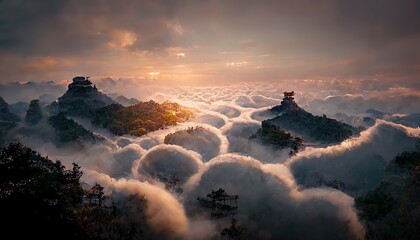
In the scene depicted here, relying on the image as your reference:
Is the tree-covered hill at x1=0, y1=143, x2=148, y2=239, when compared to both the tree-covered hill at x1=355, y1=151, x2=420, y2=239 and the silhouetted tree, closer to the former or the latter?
the silhouetted tree

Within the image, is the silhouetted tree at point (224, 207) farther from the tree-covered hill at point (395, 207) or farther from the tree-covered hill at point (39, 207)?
the tree-covered hill at point (395, 207)

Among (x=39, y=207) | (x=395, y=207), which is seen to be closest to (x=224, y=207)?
(x=395, y=207)

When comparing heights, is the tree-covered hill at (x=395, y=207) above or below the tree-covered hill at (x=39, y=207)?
below

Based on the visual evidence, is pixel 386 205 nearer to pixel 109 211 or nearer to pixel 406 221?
pixel 406 221

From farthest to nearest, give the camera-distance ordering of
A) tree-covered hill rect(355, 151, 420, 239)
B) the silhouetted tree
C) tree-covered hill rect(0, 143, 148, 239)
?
the silhouetted tree
tree-covered hill rect(355, 151, 420, 239)
tree-covered hill rect(0, 143, 148, 239)

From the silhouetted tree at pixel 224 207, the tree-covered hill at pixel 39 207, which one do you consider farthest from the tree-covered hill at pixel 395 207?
the tree-covered hill at pixel 39 207

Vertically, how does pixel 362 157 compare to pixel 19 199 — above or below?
below

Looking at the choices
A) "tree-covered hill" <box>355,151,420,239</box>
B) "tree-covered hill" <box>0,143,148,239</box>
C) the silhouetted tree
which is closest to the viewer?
"tree-covered hill" <box>0,143,148,239</box>

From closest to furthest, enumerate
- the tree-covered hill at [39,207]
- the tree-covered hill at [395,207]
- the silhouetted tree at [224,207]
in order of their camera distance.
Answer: the tree-covered hill at [39,207], the tree-covered hill at [395,207], the silhouetted tree at [224,207]

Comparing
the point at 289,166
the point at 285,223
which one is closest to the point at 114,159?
the point at 289,166

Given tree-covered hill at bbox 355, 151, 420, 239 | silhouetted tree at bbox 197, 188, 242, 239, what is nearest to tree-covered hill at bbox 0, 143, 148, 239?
silhouetted tree at bbox 197, 188, 242, 239

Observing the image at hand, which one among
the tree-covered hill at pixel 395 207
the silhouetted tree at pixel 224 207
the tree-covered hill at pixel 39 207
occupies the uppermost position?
the tree-covered hill at pixel 39 207
